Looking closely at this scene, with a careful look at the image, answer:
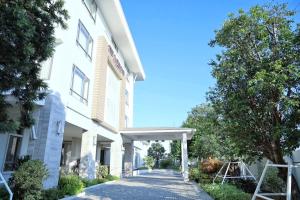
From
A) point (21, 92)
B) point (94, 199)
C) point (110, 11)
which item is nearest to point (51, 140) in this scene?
point (94, 199)

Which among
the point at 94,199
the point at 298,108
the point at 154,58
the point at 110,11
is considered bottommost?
the point at 94,199

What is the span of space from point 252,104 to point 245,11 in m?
3.14

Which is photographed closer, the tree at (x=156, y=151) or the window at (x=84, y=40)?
the window at (x=84, y=40)

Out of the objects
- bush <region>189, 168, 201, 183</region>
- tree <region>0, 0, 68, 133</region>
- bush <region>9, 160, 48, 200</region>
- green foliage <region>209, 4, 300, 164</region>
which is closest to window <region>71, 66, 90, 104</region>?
bush <region>9, 160, 48, 200</region>

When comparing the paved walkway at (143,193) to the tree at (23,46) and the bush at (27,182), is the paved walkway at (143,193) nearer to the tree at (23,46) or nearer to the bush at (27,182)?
the bush at (27,182)

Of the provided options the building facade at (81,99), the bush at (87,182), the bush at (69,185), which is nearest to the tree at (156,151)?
the building facade at (81,99)

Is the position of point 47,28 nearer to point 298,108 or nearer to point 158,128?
point 298,108

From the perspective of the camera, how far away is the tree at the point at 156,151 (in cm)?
6638

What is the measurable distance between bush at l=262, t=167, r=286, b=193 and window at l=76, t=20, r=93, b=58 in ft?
43.2

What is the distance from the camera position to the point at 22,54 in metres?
6.71

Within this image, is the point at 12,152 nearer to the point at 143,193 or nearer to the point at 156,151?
the point at 143,193

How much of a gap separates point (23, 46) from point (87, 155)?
440 inches

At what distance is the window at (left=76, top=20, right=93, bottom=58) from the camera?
15.8m

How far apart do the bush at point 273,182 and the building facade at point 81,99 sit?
419 inches
